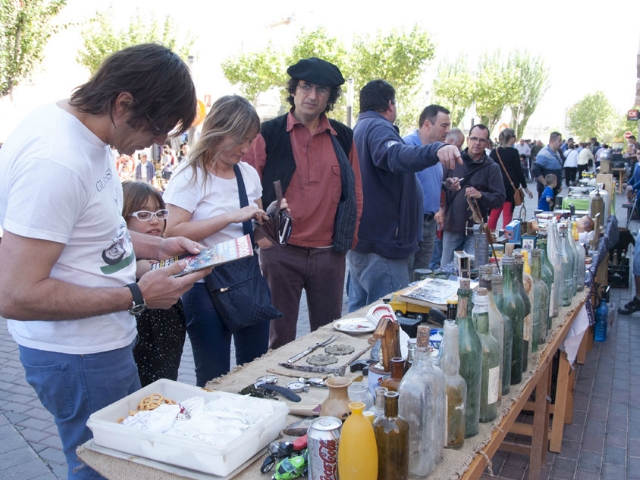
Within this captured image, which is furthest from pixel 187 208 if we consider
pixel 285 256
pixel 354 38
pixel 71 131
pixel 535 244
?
pixel 354 38

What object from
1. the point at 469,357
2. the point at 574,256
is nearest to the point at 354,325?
the point at 469,357

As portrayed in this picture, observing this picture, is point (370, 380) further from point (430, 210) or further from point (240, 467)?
point (430, 210)

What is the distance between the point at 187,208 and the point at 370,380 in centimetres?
135

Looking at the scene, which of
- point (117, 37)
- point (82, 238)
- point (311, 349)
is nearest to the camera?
point (82, 238)

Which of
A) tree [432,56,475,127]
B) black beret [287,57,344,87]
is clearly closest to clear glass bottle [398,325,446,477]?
black beret [287,57,344,87]

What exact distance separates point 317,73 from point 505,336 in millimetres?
1846

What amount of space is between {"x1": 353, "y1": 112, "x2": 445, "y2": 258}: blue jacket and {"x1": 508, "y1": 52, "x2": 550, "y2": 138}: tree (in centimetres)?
4154

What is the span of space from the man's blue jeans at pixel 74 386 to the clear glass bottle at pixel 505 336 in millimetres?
1191

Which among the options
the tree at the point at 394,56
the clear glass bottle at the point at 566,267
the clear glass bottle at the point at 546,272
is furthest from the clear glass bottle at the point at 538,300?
the tree at the point at 394,56

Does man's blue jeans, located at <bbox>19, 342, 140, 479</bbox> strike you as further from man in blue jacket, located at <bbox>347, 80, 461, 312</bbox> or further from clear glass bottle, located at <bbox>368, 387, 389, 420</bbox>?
man in blue jacket, located at <bbox>347, 80, 461, 312</bbox>

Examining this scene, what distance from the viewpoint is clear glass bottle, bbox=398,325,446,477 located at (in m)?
1.28

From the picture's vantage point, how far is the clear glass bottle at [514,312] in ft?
6.38

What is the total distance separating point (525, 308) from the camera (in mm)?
2029

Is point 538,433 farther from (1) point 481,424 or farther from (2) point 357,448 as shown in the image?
(2) point 357,448
